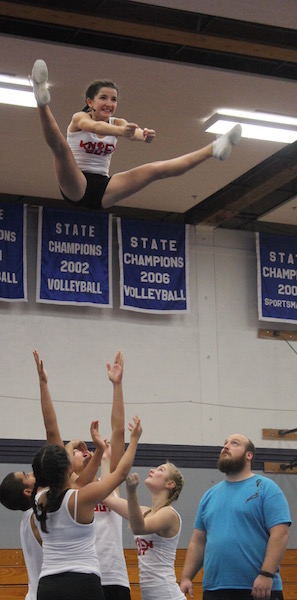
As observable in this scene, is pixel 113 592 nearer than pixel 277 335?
Yes

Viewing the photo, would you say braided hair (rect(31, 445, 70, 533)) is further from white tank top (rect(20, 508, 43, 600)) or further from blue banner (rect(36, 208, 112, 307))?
blue banner (rect(36, 208, 112, 307))

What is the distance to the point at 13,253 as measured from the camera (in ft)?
34.7

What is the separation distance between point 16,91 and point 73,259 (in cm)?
274

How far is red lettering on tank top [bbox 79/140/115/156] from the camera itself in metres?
5.05

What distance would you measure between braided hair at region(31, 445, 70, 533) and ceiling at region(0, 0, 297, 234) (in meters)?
4.30

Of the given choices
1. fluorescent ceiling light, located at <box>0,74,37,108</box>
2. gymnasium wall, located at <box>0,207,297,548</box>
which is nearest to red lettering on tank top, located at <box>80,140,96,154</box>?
fluorescent ceiling light, located at <box>0,74,37,108</box>

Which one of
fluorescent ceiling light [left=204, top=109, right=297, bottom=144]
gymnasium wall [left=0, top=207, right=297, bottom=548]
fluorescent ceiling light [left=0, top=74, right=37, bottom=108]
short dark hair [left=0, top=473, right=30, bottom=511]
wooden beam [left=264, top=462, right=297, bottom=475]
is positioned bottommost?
wooden beam [left=264, top=462, right=297, bottom=475]

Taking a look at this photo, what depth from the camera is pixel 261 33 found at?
8023 millimetres

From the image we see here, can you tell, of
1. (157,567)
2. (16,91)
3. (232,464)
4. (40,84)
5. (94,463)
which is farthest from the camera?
(16,91)

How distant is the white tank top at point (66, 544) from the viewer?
14.0 ft

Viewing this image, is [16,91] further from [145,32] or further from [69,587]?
[69,587]

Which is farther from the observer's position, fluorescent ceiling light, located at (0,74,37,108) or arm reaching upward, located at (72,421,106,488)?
fluorescent ceiling light, located at (0,74,37,108)

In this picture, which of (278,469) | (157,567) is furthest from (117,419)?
(278,469)

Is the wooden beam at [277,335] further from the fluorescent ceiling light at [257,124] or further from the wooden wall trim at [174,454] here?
the fluorescent ceiling light at [257,124]
